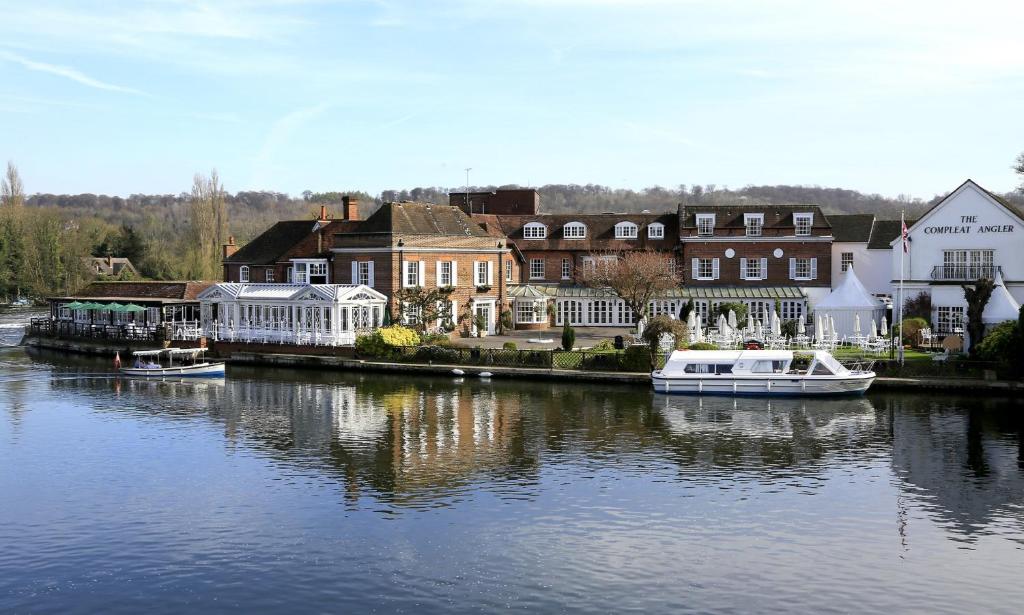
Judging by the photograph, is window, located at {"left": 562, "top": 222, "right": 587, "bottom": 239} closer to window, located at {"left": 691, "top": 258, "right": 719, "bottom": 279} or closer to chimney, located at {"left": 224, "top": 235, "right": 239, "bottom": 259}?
window, located at {"left": 691, "top": 258, "right": 719, "bottom": 279}

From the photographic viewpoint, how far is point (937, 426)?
94.1 feet

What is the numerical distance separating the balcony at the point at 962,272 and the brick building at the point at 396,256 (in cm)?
2182

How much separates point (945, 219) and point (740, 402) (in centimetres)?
1776

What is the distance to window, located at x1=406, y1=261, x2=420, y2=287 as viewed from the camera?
1882 inches

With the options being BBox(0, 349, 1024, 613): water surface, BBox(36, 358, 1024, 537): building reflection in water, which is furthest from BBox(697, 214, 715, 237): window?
BBox(0, 349, 1024, 613): water surface

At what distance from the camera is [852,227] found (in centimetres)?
5316

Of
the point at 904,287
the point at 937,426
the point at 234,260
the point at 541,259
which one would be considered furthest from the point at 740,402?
the point at 234,260

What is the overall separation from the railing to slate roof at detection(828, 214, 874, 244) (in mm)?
18915

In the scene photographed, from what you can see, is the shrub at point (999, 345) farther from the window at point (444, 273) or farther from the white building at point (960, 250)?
the window at point (444, 273)

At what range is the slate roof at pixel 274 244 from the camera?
182 feet

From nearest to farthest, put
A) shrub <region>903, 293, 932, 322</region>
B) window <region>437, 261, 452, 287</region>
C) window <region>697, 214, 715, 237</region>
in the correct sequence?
shrub <region>903, 293, 932, 322</region> → window <region>437, 261, 452, 287</region> → window <region>697, 214, 715, 237</region>

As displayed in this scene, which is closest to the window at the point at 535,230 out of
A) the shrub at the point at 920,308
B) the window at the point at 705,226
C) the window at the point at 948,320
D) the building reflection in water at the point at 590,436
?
the window at the point at 705,226

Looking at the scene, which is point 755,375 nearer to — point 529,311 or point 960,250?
point 960,250

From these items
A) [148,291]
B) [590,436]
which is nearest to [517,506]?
[590,436]
